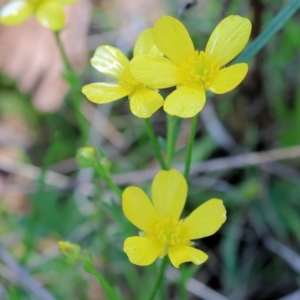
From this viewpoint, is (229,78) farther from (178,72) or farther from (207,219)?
(207,219)

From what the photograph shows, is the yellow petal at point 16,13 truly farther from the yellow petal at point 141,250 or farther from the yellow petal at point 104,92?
the yellow petal at point 141,250

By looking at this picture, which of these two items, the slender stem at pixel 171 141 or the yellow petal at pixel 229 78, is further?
the slender stem at pixel 171 141

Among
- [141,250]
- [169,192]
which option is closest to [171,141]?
[169,192]

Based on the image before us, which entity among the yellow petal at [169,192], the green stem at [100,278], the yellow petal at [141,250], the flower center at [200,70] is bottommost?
the green stem at [100,278]

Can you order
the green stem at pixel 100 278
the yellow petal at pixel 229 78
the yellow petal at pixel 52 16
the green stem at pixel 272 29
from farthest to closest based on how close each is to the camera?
the yellow petal at pixel 52 16 < the green stem at pixel 272 29 < the green stem at pixel 100 278 < the yellow petal at pixel 229 78

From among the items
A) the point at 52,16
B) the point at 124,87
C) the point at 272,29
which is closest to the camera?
the point at 124,87

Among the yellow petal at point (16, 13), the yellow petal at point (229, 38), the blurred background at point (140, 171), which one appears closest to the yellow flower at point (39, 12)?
the yellow petal at point (16, 13)

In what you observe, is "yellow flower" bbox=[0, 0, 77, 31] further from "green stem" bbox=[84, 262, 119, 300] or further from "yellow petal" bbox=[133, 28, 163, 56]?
"green stem" bbox=[84, 262, 119, 300]
